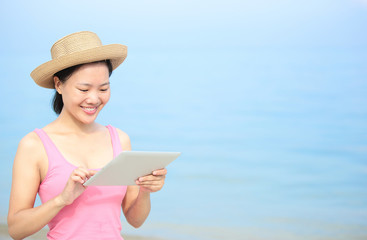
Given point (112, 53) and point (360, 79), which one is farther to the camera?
point (360, 79)

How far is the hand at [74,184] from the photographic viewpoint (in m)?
1.55

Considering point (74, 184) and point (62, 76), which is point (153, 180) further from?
point (62, 76)

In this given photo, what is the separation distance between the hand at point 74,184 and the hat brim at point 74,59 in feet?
1.16

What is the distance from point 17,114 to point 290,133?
2.23 metres

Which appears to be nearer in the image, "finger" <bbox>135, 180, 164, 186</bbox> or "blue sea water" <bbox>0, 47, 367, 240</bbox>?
"finger" <bbox>135, 180, 164, 186</bbox>

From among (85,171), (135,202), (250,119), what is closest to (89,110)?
(85,171)

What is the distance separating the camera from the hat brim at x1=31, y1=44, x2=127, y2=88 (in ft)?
5.62

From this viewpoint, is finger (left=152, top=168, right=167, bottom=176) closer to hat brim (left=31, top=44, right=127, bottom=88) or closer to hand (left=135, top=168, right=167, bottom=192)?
hand (left=135, top=168, right=167, bottom=192)

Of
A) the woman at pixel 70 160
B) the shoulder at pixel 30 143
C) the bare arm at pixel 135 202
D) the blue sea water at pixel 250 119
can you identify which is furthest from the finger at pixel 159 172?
the blue sea water at pixel 250 119

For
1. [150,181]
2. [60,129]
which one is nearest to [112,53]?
[60,129]

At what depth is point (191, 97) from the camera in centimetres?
445

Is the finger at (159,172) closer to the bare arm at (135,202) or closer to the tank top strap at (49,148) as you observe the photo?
the bare arm at (135,202)

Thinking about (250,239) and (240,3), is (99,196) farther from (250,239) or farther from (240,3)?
(240,3)

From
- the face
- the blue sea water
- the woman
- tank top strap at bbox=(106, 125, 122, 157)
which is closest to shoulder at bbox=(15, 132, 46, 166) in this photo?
the woman
